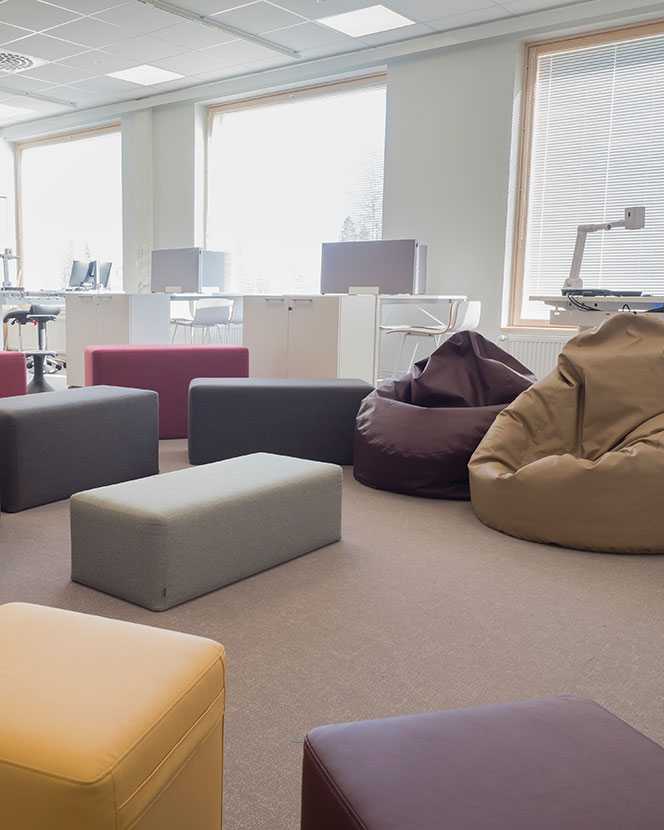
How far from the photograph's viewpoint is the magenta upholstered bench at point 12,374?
4.72 m

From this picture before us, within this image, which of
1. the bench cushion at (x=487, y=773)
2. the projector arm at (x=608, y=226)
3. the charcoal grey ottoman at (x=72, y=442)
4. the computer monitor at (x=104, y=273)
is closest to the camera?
the bench cushion at (x=487, y=773)

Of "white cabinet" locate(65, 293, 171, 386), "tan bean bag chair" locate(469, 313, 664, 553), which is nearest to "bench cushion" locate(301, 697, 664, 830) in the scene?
"tan bean bag chair" locate(469, 313, 664, 553)

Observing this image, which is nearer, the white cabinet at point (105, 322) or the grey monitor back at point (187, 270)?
the white cabinet at point (105, 322)

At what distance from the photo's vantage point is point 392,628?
2.10 metres

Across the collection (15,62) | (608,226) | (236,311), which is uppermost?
(15,62)

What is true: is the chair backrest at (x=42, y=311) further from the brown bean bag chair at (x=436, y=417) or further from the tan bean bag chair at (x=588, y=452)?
the tan bean bag chair at (x=588, y=452)

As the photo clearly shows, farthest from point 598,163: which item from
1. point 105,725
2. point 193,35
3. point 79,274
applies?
point 105,725

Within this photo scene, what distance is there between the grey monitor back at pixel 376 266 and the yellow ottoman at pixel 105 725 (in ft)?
17.4

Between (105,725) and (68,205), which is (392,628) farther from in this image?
(68,205)

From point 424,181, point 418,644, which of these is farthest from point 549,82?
point 418,644

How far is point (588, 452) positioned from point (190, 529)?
1.65 m

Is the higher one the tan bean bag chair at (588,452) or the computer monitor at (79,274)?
the computer monitor at (79,274)

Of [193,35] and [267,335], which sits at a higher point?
[193,35]

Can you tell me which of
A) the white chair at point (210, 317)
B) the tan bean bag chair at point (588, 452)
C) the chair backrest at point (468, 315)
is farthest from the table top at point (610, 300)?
the white chair at point (210, 317)
